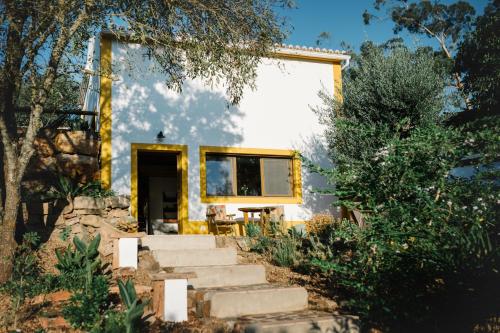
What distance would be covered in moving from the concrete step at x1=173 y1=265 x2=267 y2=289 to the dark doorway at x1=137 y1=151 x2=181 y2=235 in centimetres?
861

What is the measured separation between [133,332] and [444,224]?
2939mm

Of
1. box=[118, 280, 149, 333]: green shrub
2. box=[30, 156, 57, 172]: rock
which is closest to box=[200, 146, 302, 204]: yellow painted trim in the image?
box=[30, 156, 57, 172]: rock

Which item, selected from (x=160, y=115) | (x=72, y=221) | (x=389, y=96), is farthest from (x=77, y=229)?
(x=389, y=96)

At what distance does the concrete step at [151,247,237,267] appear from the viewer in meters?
6.77

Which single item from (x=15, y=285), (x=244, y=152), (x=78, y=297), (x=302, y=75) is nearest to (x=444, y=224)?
(x=78, y=297)

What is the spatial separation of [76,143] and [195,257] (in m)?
4.40

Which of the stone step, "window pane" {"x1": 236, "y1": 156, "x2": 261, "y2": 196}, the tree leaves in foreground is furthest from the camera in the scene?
"window pane" {"x1": 236, "y1": 156, "x2": 261, "y2": 196}

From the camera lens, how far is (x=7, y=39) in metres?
6.77

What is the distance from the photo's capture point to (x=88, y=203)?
8.42 m

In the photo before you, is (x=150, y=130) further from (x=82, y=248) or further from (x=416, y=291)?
(x=416, y=291)

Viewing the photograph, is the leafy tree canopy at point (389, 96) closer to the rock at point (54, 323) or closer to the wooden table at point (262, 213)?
the wooden table at point (262, 213)

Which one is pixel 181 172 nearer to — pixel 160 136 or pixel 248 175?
pixel 160 136

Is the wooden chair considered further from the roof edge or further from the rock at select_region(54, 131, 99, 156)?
the roof edge

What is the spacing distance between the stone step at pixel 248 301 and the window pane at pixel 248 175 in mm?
6067
